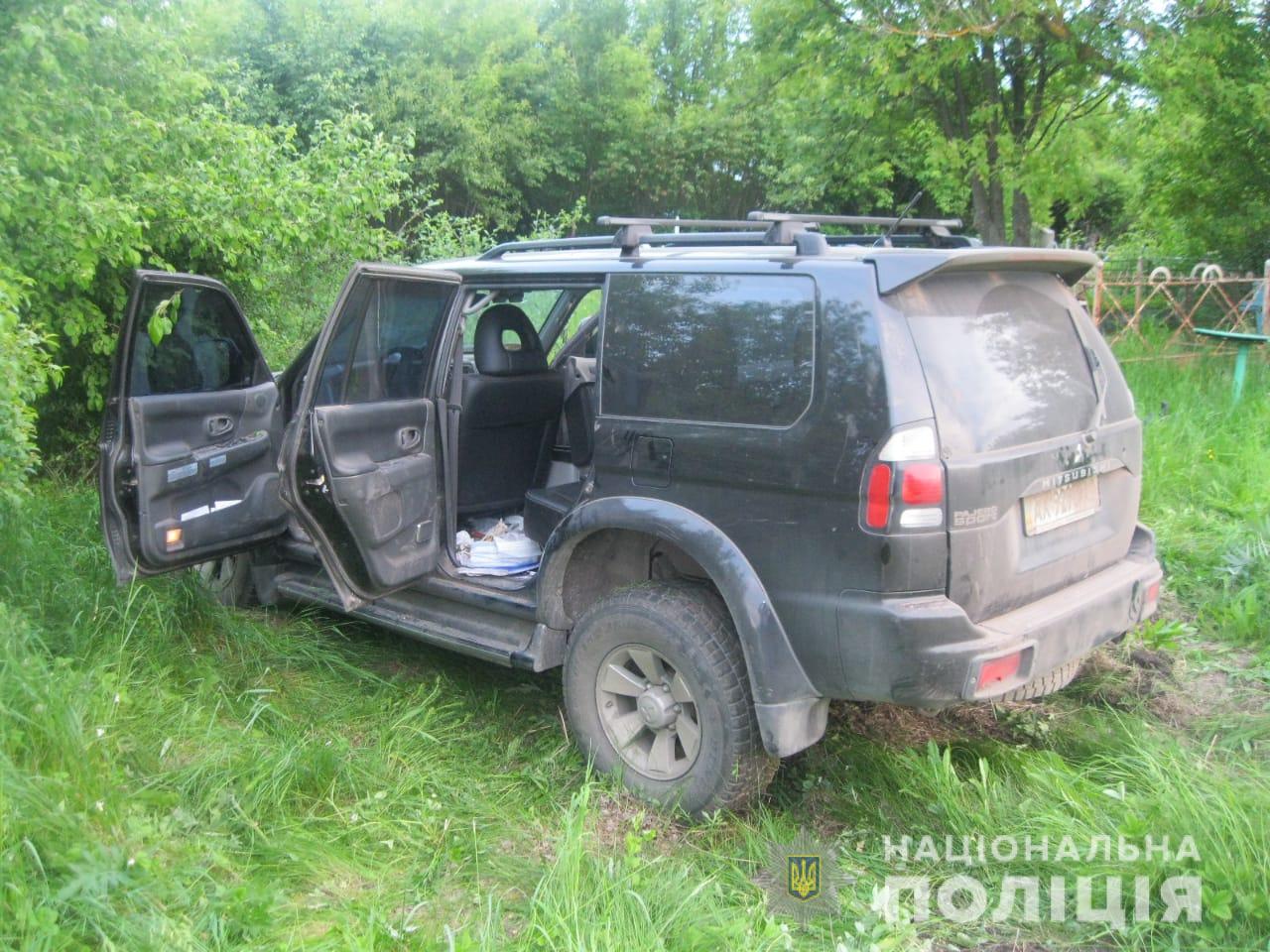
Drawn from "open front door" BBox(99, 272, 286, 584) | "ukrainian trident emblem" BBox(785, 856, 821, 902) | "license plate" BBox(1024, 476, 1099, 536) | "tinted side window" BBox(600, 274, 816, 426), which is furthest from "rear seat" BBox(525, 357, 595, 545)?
"license plate" BBox(1024, 476, 1099, 536)

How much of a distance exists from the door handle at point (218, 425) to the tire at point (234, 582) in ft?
2.30

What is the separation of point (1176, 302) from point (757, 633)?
38.4 feet

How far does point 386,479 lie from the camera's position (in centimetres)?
425

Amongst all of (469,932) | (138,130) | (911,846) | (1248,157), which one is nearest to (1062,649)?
(911,846)

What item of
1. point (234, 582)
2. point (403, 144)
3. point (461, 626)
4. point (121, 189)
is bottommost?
point (234, 582)

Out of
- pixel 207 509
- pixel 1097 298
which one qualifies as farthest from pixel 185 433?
pixel 1097 298

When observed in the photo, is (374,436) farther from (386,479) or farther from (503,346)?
(503,346)

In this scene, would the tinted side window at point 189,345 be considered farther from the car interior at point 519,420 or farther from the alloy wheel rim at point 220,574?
the car interior at point 519,420

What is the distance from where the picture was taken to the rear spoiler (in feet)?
10.8

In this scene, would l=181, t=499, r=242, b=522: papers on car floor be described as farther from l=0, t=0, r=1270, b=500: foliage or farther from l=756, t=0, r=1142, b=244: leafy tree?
l=756, t=0, r=1142, b=244: leafy tree

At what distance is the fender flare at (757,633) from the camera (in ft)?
11.0

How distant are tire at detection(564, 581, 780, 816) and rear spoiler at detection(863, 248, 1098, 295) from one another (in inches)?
49.3

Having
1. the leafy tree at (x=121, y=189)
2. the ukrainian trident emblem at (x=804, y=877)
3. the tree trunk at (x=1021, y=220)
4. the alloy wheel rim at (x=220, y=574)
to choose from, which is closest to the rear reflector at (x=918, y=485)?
the ukrainian trident emblem at (x=804, y=877)

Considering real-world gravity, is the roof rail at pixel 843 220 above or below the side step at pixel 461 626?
above
